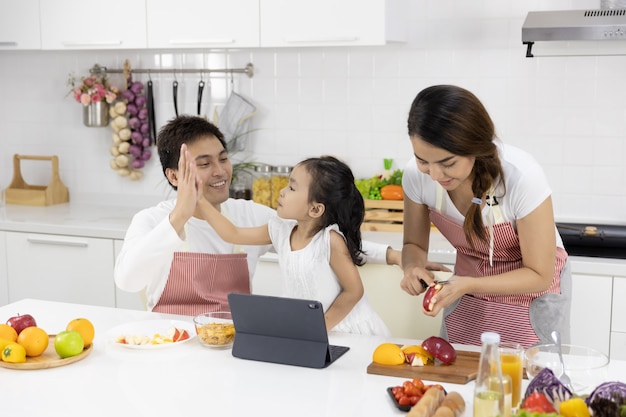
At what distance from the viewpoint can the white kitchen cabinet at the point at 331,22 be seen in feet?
11.1

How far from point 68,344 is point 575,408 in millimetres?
1157

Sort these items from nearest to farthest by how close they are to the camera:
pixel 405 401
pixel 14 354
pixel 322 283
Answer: pixel 405 401
pixel 14 354
pixel 322 283

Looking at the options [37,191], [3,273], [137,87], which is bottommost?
[3,273]

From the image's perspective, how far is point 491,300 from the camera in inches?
95.3

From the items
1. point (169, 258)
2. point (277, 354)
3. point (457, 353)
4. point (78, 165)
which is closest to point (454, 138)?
point (457, 353)

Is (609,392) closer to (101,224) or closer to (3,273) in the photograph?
(101,224)

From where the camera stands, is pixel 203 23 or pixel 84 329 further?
pixel 203 23

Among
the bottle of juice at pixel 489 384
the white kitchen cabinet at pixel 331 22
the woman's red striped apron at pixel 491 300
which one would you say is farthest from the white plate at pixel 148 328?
the white kitchen cabinet at pixel 331 22

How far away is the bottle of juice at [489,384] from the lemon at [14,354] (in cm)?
108

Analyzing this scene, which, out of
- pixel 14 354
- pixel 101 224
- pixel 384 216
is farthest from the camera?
pixel 101 224

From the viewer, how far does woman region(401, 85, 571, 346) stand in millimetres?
2029

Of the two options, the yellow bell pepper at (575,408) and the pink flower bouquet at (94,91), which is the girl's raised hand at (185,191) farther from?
the pink flower bouquet at (94,91)

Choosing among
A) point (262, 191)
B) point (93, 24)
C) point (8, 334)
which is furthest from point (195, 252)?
point (93, 24)

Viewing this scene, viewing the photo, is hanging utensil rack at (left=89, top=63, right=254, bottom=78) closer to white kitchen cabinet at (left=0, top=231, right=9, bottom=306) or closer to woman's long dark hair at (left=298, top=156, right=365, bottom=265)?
white kitchen cabinet at (left=0, top=231, right=9, bottom=306)
